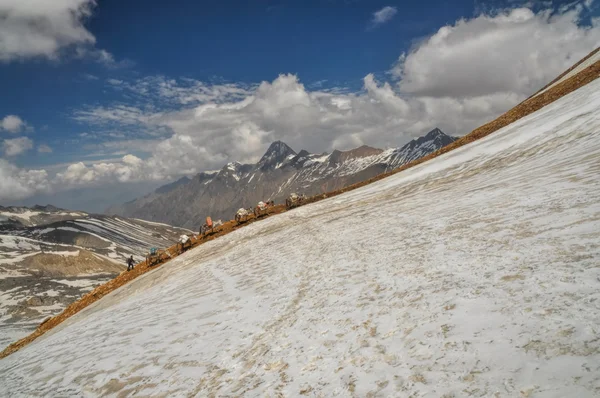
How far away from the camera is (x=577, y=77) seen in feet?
128

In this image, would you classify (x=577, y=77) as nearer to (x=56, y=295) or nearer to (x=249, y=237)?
(x=249, y=237)

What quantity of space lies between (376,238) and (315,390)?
10.2 meters

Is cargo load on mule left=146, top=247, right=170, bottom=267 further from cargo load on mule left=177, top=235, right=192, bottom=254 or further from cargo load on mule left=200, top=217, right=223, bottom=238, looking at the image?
cargo load on mule left=200, top=217, right=223, bottom=238

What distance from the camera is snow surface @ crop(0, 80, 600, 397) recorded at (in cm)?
545

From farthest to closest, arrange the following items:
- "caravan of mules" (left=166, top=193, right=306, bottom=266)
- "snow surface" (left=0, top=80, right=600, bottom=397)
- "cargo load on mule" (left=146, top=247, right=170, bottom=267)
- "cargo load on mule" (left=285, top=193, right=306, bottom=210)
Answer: "cargo load on mule" (left=285, top=193, right=306, bottom=210) → "caravan of mules" (left=166, top=193, right=306, bottom=266) → "cargo load on mule" (left=146, top=247, right=170, bottom=267) → "snow surface" (left=0, top=80, right=600, bottom=397)

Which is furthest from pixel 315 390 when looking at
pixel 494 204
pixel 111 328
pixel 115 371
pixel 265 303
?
pixel 111 328

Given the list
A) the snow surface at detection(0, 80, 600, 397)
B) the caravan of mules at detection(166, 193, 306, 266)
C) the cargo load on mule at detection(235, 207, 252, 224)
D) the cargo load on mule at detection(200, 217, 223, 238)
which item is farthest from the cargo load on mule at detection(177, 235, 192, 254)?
the snow surface at detection(0, 80, 600, 397)

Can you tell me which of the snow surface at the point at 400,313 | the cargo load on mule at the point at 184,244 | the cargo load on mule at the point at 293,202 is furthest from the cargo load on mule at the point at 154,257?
the snow surface at the point at 400,313

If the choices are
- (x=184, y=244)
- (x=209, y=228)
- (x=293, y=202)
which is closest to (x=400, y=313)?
(x=293, y=202)

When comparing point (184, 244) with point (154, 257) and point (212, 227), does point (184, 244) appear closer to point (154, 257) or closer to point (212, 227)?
point (154, 257)

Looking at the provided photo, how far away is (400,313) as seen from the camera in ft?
25.7

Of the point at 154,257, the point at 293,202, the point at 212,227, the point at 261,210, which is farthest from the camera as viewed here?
the point at 212,227

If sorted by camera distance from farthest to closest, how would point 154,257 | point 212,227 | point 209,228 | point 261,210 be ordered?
point 209,228
point 212,227
point 261,210
point 154,257

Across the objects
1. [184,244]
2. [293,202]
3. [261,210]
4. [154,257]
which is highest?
[261,210]
